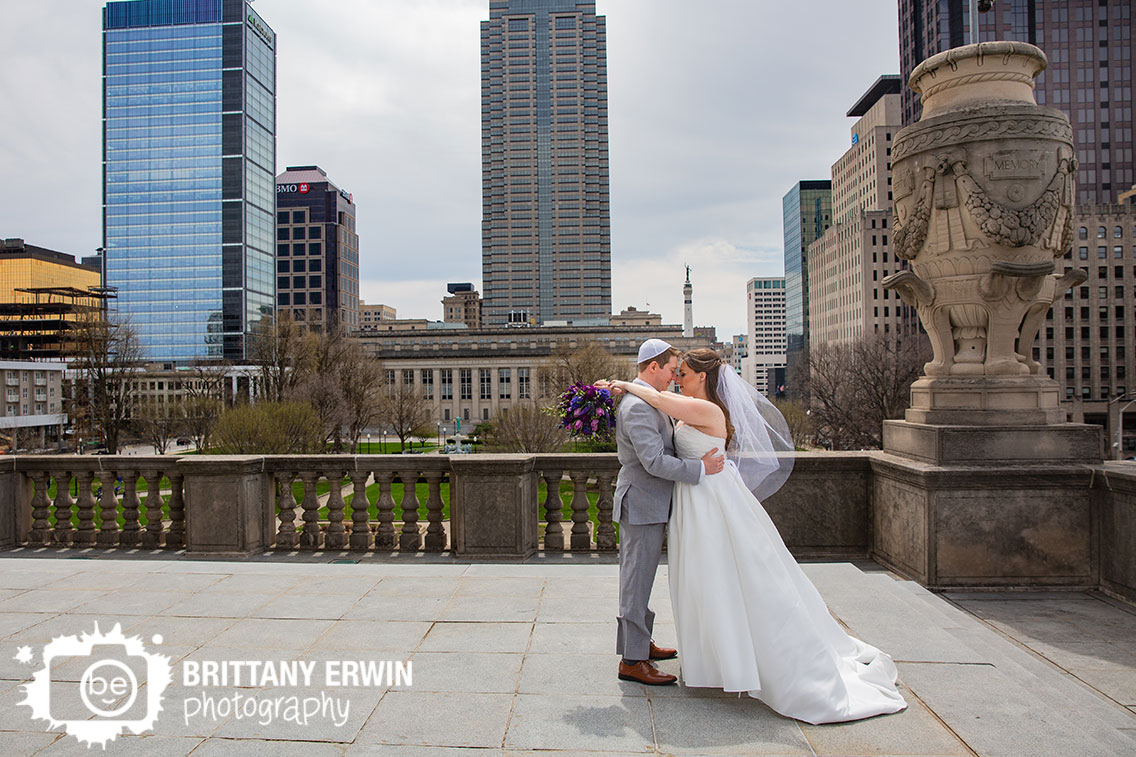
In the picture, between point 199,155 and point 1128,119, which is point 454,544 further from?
point 199,155

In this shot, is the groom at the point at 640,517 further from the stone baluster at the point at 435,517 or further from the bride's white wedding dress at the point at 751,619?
the stone baluster at the point at 435,517

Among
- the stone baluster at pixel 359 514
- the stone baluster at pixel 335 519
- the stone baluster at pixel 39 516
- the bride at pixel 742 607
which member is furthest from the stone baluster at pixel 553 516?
the stone baluster at pixel 39 516

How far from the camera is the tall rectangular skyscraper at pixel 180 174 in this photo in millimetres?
112438

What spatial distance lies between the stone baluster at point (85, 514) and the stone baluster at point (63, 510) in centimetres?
12

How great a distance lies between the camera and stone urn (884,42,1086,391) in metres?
6.83

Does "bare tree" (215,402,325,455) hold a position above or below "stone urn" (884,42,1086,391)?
below

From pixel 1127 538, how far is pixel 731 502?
4.79m

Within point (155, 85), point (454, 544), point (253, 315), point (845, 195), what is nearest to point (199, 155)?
point (155, 85)

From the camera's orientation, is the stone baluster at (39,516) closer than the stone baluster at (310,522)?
No

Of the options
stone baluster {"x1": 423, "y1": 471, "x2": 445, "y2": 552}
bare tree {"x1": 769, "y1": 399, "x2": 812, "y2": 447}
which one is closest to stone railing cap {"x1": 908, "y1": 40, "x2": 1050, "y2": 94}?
stone baluster {"x1": 423, "y1": 471, "x2": 445, "y2": 552}

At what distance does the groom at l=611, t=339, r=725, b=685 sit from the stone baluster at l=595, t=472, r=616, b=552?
372 cm

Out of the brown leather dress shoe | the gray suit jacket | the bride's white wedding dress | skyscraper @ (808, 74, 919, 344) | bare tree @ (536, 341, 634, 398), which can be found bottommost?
the brown leather dress shoe

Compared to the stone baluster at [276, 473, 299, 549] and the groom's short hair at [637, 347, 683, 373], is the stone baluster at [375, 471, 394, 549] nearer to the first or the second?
the stone baluster at [276, 473, 299, 549]

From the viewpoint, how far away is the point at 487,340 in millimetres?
124312
